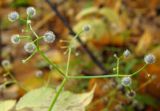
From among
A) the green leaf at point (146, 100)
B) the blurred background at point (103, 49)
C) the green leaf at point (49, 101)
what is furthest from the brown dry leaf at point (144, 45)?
the green leaf at point (49, 101)

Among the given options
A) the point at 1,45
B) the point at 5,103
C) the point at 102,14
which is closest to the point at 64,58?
the point at 102,14

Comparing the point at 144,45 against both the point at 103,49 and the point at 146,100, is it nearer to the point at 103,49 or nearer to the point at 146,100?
the point at 103,49

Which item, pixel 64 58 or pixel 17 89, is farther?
pixel 64 58

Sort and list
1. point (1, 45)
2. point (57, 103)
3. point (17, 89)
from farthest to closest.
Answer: point (1, 45)
point (17, 89)
point (57, 103)

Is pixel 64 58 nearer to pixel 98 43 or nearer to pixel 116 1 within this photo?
pixel 98 43

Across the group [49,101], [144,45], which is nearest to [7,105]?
[49,101]

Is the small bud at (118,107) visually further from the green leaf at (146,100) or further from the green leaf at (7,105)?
the green leaf at (7,105)

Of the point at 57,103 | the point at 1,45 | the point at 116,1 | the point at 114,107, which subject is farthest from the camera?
the point at 1,45
